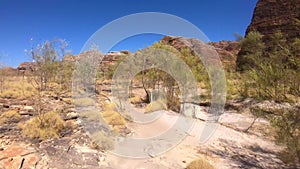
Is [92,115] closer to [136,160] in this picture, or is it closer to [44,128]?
[44,128]

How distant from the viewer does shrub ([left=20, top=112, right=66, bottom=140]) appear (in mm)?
7055

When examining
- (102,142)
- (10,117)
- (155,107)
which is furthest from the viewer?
(155,107)

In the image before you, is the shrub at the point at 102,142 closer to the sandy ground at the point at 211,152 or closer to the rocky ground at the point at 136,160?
the rocky ground at the point at 136,160

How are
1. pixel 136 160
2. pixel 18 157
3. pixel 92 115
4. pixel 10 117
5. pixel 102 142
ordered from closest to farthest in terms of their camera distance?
pixel 18 157 → pixel 136 160 → pixel 102 142 → pixel 10 117 → pixel 92 115

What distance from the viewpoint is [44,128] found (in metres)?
7.60

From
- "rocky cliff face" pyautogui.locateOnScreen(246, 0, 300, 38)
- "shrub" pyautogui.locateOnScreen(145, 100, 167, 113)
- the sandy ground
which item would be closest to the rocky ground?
the sandy ground

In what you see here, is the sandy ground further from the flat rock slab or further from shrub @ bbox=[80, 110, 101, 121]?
the flat rock slab

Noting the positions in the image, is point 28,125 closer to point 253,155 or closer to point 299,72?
point 253,155

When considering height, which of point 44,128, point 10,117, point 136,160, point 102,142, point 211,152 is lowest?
point 211,152

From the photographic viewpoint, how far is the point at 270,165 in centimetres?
621

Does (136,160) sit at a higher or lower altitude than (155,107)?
lower

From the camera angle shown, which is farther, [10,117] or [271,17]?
[271,17]

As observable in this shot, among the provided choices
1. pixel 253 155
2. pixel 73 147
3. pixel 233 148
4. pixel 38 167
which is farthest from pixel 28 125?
pixel 253 155

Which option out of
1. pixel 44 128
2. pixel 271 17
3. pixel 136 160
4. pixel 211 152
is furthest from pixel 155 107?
pixel 271 17
